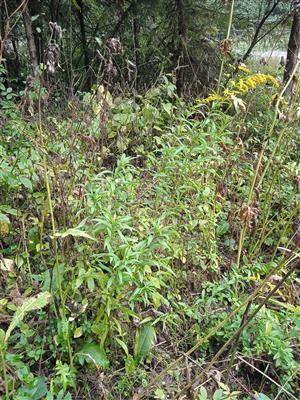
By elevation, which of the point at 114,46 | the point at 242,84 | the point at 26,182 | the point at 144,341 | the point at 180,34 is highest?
the point at 114,46

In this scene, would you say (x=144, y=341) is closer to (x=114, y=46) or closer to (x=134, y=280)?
(x=134, y=280)

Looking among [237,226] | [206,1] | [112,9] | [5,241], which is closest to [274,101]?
[237,226]

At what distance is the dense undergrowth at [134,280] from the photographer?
5.49 feet

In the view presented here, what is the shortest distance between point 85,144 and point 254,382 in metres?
1.85

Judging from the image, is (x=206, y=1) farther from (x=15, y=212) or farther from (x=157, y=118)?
(x=15, y=212)

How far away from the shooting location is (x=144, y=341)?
6.20ft

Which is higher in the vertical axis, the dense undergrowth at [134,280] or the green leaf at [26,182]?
the green leaf at [26,182]

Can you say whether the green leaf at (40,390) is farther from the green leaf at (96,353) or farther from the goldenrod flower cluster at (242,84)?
the goldenrod flower cluster at (242,84)

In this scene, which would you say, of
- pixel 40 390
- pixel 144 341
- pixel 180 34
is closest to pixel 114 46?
pixel 144 341

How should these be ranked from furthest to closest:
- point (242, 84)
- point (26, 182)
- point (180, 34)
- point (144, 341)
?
point (180, 34) < point (242, 84) < point (26, 182) < point (144, 341)

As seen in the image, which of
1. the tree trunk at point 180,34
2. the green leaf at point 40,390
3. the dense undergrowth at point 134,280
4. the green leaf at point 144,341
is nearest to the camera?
the green leaf at point 40,390

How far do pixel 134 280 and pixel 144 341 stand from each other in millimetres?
384

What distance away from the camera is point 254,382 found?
6.86 ft

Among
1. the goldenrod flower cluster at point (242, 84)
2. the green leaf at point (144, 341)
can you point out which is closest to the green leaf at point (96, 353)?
the green leaf at point (144, 341)
